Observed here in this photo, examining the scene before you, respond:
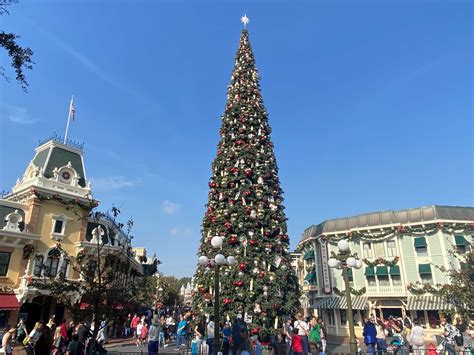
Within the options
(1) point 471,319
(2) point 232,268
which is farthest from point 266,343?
(1) point 471,319

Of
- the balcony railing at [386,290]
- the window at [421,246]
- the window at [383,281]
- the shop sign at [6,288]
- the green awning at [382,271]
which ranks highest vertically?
the window at [421,246]

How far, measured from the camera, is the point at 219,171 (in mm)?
17828

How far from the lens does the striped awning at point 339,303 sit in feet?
95.9

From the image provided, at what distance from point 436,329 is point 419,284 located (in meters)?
3.66

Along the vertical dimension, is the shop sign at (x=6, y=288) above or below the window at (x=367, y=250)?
below

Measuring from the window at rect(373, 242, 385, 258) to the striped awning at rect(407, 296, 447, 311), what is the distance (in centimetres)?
457

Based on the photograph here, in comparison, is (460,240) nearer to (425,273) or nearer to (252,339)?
(425,273)

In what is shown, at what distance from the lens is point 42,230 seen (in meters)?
24.4

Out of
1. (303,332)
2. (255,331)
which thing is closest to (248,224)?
(255,331)

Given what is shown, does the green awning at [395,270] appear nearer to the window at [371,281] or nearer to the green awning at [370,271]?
the green awning at [370,271]

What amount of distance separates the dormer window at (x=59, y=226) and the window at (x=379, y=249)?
94.7ft

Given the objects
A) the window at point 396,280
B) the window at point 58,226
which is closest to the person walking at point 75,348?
the window at point 58,226

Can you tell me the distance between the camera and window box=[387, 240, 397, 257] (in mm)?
30094

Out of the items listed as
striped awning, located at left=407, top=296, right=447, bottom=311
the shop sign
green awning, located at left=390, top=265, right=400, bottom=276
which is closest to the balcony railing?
striped awning, located at left=407, top=296, right=447, bottom=311
